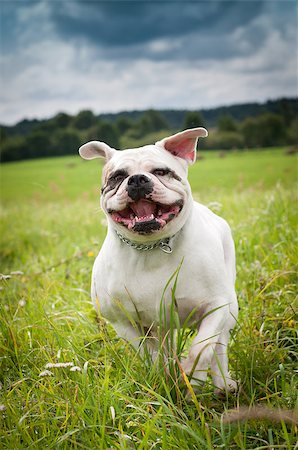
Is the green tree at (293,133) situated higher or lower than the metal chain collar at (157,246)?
lower

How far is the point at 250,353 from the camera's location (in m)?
3.21

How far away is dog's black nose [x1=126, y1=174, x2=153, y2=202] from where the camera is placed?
118 inches

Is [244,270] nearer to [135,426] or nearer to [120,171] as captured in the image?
[120,171]

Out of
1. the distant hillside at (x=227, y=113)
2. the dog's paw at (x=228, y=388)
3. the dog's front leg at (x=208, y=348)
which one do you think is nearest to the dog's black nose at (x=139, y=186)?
the dog's front leg at (x=208, y=348)

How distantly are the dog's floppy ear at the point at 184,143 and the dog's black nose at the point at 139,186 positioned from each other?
1.53 feet

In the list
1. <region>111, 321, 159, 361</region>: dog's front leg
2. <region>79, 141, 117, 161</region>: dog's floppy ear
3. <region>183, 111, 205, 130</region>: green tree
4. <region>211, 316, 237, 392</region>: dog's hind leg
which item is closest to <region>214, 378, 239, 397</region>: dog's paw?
<region>211, 316, 237, 392</region>: dog's hind leg

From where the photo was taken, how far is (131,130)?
30.0 m

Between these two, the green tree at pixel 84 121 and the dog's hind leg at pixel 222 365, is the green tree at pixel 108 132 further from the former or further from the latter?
the dog's hind leg at pixel 222 365

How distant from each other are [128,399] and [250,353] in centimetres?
81

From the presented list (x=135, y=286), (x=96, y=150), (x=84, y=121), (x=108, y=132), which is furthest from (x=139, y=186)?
(x=84, y=121)

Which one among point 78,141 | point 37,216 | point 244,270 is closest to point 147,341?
point 244,270

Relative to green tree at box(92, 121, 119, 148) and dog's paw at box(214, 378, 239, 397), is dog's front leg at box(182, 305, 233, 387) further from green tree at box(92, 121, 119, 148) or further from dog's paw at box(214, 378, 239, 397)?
green tree at box(92, 121, 119, 148)

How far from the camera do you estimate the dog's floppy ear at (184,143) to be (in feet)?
11.0

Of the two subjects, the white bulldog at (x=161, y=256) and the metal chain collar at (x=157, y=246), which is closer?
the white bulldog at (x=161, y=256)
